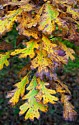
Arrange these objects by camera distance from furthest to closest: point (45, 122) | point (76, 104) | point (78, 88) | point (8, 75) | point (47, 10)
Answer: point (8, 75) → point (78, 88) → point (76, 104) → point (45, 122) → point (47, 10)

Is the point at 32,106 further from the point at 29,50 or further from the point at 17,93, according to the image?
the point at 29,50

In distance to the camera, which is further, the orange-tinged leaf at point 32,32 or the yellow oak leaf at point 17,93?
the yellow oak leaf at point 17,93

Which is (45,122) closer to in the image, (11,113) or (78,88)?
(11,113)

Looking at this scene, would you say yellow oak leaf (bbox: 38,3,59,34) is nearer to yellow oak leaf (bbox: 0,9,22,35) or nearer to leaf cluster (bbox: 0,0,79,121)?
leaf cluster (bbox: 0,0,79,121)

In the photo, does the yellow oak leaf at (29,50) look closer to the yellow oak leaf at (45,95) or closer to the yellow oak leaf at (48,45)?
the yellow oak leaf at (48,45)

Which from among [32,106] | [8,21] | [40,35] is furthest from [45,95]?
[8,21]

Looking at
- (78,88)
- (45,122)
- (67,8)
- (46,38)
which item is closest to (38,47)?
(46,38)

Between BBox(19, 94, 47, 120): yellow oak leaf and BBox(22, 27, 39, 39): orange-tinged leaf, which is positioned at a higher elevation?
BBox(22, 27, 39, 39): orange-tinged leaf

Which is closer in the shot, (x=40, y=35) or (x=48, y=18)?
(x=48, y=18)

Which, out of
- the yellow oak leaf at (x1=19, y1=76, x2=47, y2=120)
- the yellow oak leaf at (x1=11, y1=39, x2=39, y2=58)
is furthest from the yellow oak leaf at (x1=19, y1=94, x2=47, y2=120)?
the yellow oak leaf at (x1=11, y1=39, x2=39, y2=58)

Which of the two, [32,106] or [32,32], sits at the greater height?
[32,32]

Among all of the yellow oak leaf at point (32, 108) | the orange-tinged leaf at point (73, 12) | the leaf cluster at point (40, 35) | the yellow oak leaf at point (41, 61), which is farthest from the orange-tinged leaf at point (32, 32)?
the yellow oak leaf at point (32, 108)
